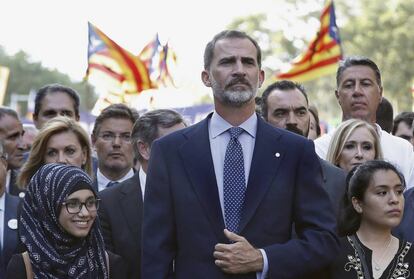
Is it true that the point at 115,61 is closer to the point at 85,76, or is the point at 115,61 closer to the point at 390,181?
the point at 85,76

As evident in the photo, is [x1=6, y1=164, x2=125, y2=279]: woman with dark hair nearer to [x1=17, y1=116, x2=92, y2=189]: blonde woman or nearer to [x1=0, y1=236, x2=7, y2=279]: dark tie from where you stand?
[x1=0, y1=236, x2=7, y2=279]: dark tie

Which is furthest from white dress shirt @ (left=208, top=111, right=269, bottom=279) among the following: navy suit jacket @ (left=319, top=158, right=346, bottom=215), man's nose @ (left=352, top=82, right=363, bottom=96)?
man's nose @ (left=352, top=82, right=363, bottom=96)

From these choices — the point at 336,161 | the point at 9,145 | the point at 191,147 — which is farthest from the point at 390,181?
the point at 9,145

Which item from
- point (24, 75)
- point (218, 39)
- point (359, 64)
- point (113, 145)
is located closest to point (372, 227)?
point (218, 39)

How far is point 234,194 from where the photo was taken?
4.68 metres

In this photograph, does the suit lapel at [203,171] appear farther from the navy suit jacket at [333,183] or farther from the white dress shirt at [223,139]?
the navy suit jacket at [333,183]

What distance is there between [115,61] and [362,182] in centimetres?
732

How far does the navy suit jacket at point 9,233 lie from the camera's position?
5.98m

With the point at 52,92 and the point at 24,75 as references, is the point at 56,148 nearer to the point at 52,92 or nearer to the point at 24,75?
the point at 52,92

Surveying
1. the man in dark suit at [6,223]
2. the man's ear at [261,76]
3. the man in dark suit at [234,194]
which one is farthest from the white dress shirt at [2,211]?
the man's ear at [261,76]

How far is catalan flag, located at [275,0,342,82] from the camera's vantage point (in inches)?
525

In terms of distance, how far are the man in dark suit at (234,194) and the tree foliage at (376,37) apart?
3977 centimetres

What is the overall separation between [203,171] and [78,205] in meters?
0.90

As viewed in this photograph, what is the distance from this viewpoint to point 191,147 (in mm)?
4797
